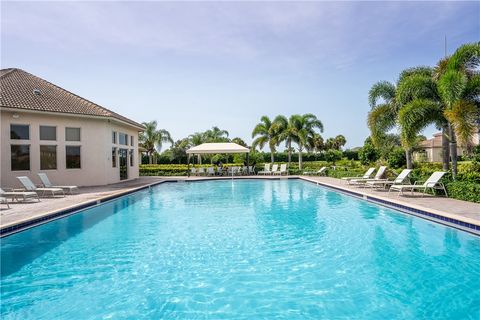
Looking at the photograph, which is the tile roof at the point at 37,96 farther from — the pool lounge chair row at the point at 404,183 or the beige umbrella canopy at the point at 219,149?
the pool lounge chair row at the point at 404,183

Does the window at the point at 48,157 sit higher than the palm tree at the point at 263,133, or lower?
lower

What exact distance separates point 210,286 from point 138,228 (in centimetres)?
447

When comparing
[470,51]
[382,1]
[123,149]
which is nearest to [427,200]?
[470,51]

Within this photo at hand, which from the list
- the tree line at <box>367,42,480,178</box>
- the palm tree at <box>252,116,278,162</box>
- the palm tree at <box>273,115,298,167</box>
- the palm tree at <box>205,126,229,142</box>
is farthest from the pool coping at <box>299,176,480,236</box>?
the palm tree at <box>205,126,229,142</box>

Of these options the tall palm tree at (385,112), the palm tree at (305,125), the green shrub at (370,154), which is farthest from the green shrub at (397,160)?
the palm tree at (305,125)

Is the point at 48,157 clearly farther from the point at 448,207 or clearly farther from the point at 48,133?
the point at 448,207

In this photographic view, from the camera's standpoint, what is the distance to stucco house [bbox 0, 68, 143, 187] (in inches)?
609

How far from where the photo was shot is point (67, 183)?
17438 mm

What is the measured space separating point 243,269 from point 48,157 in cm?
1529

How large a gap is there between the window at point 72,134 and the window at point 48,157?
0.89 metres

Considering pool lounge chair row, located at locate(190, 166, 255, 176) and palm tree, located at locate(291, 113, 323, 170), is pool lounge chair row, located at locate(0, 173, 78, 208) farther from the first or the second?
palm tree, located at locate(291, 113, 323, 170)

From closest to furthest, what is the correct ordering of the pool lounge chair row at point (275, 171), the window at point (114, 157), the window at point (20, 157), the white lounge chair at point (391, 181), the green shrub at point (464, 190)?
the green shrub at point (464, 190) → the white lounge chair at point (391, 181) → the window at point (20, 157) → the window at point (114, 157) → the pool lounge chair row at point (275, 171)

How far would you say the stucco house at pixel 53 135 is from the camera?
15469 millimetres

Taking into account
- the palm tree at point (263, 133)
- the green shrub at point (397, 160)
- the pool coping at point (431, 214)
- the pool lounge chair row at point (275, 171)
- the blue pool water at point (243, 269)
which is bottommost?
the blue pool water at point (243, 269)
